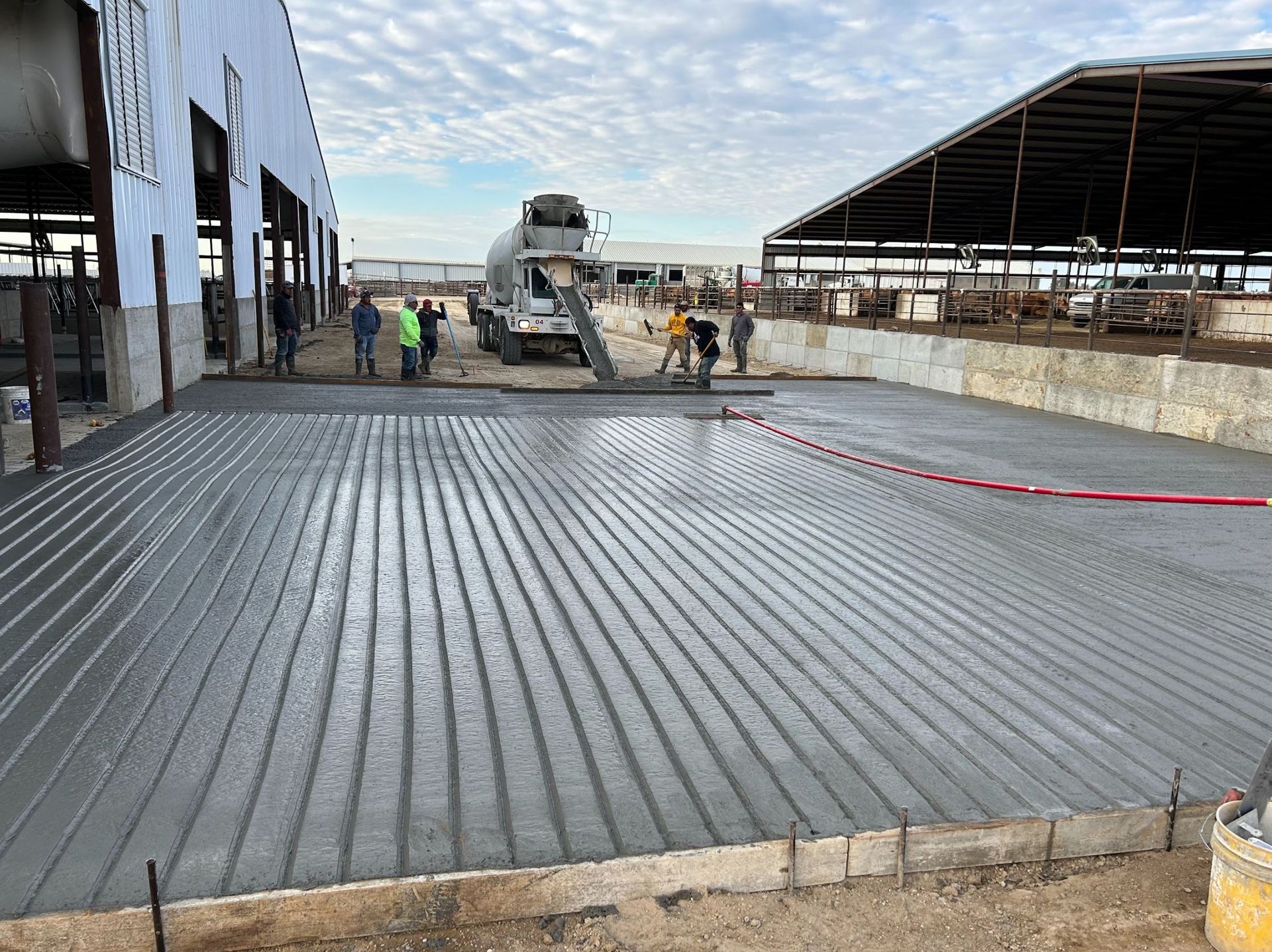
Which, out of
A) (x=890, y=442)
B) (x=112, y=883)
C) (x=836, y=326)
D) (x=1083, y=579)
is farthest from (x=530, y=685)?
(x=836, y=326)

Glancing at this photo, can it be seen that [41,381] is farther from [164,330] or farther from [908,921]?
[908,921]

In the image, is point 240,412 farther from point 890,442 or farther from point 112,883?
point 112,883

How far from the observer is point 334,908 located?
8.73 ft

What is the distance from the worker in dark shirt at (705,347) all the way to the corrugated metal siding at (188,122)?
8772 millimetres

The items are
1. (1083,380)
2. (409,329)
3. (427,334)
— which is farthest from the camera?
(427,334)

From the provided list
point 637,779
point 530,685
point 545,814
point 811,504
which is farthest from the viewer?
point 811,504

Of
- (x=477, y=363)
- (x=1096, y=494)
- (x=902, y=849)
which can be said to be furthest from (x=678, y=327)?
(x=902, y=849)

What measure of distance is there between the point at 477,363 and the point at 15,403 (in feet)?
48.3

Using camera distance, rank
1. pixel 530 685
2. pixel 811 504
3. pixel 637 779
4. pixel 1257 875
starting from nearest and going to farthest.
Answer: pixel 1257 875
pixel 637 779
pixel 530 685
pixel 811 504

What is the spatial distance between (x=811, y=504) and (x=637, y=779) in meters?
4.95

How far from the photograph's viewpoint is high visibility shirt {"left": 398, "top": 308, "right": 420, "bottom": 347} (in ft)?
53.9

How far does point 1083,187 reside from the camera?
2964 centimetres

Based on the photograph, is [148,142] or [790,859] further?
[148,142]

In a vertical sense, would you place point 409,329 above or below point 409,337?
above
